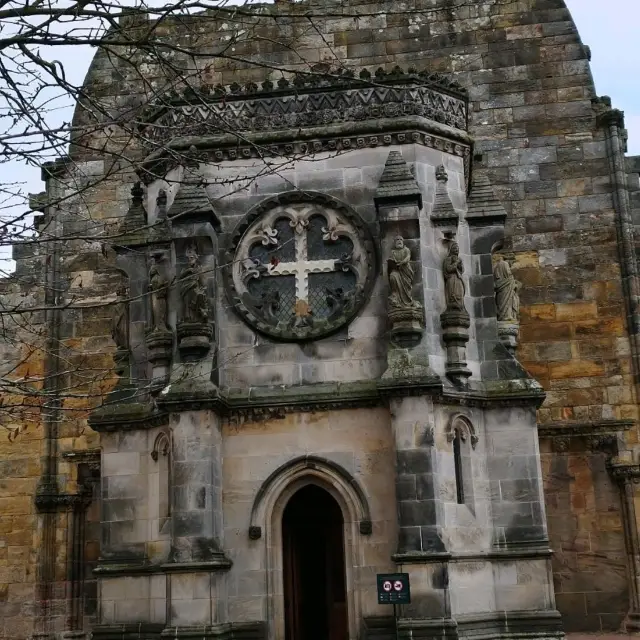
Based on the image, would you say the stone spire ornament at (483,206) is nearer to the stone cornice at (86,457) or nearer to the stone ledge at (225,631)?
the stone ledge at (225,631)

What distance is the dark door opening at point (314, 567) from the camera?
14.8 metres

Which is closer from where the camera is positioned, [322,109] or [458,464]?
[458,464]

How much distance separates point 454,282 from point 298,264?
86.7 inches

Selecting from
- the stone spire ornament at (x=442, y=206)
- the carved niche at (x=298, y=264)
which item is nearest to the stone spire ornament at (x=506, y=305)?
the stone spire ornament at (x=442, y=206)

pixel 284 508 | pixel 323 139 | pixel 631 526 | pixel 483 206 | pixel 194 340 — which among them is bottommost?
pixel 631 526

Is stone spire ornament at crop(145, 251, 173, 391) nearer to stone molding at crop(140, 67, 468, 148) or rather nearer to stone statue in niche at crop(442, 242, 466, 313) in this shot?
stone molding at crop(140, 67, 468, 148)

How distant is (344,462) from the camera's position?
13.9m

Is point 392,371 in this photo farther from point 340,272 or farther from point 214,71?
point 214,71

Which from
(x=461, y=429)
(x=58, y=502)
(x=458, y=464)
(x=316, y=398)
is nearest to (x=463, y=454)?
(x=458, y=464)

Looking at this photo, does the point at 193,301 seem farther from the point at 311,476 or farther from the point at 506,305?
the point at 506,305

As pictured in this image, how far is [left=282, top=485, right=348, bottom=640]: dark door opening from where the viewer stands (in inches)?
583

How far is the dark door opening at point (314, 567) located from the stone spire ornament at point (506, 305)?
347cm

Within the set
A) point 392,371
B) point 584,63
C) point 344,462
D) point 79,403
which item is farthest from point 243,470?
point 584,63

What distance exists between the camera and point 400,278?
14023 millimetres
